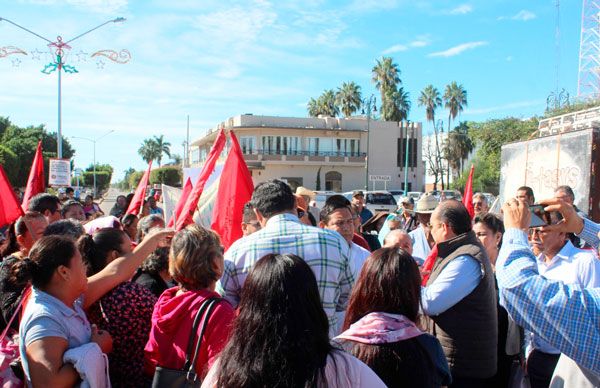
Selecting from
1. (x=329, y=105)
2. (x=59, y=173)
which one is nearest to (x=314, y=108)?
(x=329, y=105)

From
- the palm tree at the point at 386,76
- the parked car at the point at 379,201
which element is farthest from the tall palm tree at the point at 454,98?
the parked car at the point at 379,201

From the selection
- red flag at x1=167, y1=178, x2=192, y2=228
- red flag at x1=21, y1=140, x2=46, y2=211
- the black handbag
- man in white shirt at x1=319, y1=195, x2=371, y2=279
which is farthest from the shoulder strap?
red flag at x1=21, y1=140, x2=46, y2=211

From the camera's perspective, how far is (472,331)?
291 centimetres

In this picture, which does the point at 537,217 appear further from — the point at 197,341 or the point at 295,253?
the point at 197,341

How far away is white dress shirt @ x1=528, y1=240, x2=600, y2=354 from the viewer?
10.7 ft

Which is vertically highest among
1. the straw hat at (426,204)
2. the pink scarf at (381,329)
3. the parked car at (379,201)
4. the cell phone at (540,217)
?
the cell phone at (540,217)

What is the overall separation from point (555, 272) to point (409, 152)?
49.7 metres

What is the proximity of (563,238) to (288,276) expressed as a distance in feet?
9.01

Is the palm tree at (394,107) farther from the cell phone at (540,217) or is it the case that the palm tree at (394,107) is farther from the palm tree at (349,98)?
the cell phone at (540,217)

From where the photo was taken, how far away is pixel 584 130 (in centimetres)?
808

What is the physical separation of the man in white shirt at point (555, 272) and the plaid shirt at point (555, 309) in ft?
5.00

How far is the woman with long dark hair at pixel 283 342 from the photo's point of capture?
1522 millimetres

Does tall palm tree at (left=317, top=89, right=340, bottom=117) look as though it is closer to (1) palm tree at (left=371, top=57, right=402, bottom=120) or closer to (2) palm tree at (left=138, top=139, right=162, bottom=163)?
(1) palm tree at (left=371, top=57, right=402, bottom=120)

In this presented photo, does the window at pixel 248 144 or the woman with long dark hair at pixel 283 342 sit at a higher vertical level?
the window at pixel 248 144
